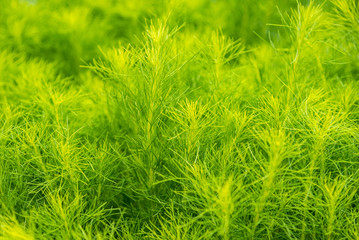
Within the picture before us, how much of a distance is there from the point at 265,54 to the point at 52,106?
44 cm

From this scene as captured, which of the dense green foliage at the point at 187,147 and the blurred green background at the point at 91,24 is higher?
the blurred green background at the point at 91,24

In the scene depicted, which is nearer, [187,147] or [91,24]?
[187,147]

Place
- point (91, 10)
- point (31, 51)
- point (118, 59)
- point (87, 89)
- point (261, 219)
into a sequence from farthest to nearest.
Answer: point (91, 10)
point (31, 51)
point (87, 89)
point (118, 59)
point (261, 219)

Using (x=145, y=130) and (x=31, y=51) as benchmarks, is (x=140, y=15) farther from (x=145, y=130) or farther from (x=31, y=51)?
(x=145, y=130)

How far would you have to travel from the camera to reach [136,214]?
604 mm

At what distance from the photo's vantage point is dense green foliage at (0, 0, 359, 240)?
496 mm

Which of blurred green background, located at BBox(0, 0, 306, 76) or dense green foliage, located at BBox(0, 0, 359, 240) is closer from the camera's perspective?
dense green foliage, located at BBox(0, 0, 359, 240)

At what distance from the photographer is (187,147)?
56 cm

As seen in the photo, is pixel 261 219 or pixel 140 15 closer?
pixel 261 219

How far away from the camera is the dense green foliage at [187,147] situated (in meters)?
0.50

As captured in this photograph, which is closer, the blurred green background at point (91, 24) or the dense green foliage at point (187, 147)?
the dense green foliage at point (187, 147)

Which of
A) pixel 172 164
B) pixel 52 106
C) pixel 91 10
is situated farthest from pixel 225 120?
pixel 91 10

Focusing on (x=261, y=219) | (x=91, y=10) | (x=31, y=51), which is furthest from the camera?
(x=91, y=10)

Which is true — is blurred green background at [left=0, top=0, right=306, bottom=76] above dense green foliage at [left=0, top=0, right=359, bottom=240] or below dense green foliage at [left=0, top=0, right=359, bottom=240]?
above
